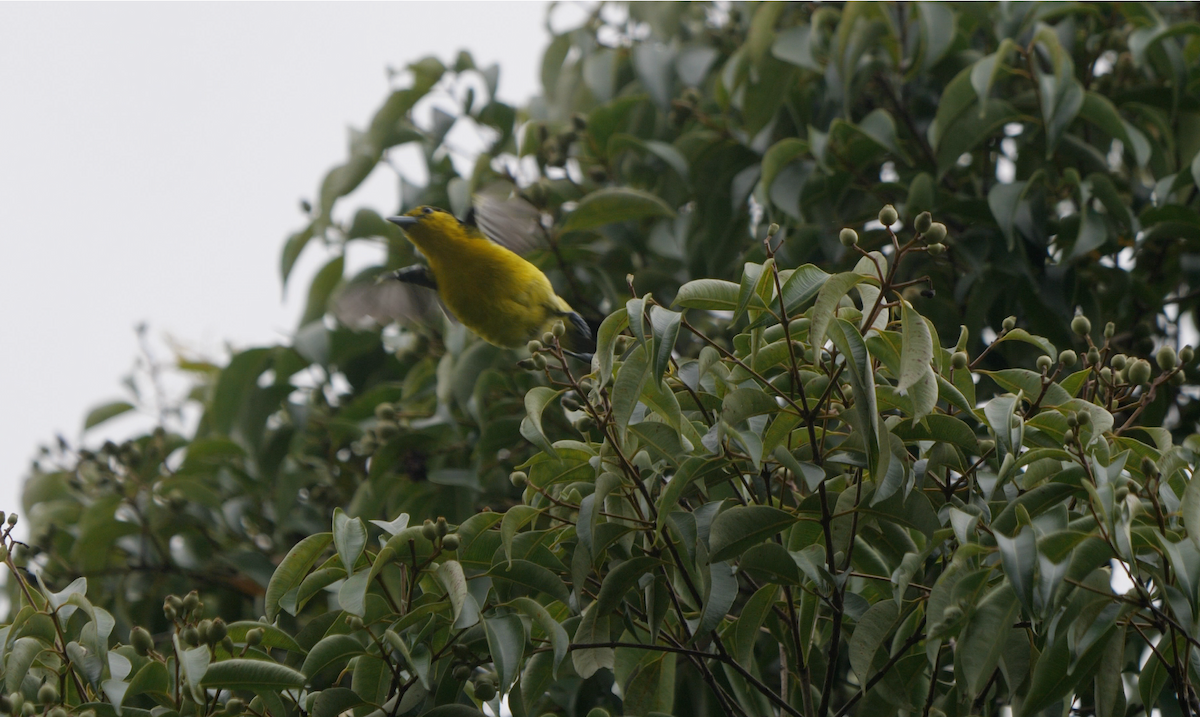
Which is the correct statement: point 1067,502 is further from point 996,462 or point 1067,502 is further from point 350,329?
point 350,329

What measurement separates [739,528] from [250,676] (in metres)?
0.69

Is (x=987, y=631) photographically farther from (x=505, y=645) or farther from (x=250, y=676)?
(x=250, y=676)

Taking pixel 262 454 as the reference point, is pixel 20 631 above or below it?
above

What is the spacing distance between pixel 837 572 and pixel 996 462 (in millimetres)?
282

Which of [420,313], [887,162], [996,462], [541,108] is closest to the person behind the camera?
[996,462]

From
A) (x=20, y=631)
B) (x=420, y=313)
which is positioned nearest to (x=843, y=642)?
(x=20, y=631)

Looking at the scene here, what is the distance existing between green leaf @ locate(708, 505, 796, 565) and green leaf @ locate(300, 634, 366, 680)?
1.74 feet

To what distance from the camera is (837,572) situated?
162 cm

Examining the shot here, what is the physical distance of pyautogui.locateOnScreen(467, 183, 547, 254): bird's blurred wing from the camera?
330cm

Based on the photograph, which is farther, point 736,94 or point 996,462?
point 736,94

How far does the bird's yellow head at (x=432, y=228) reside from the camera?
11.2 feet

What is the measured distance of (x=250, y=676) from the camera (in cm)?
147

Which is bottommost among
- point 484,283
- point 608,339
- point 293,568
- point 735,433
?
point 484,283

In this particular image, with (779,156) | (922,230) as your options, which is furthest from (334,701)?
(779,156)
